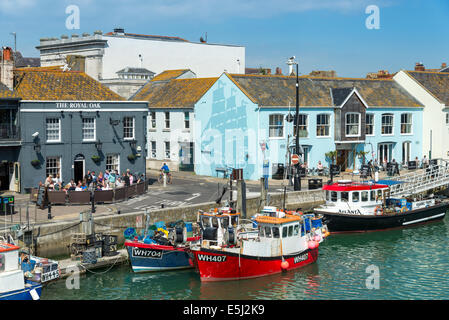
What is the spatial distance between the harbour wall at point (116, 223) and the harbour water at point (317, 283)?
257 centimetres

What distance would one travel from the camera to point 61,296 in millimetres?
26953

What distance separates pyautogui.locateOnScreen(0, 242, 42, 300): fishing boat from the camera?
974 inches

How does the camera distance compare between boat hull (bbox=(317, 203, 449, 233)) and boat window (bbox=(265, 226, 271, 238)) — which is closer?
boat window (bbox=(265, 226, 271, 238))

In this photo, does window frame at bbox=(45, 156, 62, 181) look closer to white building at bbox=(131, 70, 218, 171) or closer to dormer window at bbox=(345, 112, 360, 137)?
white building at bbox=(131, 70, 218, 171)

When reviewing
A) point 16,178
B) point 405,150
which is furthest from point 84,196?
point 405,150

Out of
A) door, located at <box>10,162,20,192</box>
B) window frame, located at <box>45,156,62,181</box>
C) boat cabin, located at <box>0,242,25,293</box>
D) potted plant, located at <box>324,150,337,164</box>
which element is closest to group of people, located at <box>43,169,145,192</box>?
window frame, located at <box>45,156,62,181</box>

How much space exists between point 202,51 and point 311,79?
2997 centimetres

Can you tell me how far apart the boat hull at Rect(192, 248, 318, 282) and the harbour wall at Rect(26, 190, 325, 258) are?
17.4ft

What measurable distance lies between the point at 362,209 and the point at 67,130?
19768 millimetres

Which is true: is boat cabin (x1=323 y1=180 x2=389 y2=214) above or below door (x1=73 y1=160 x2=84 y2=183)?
below

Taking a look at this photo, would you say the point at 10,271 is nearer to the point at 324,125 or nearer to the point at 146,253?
the point at 146,253

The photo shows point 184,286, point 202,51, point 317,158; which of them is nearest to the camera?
point 184,286

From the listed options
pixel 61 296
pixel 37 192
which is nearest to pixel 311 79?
pixel 37 192
